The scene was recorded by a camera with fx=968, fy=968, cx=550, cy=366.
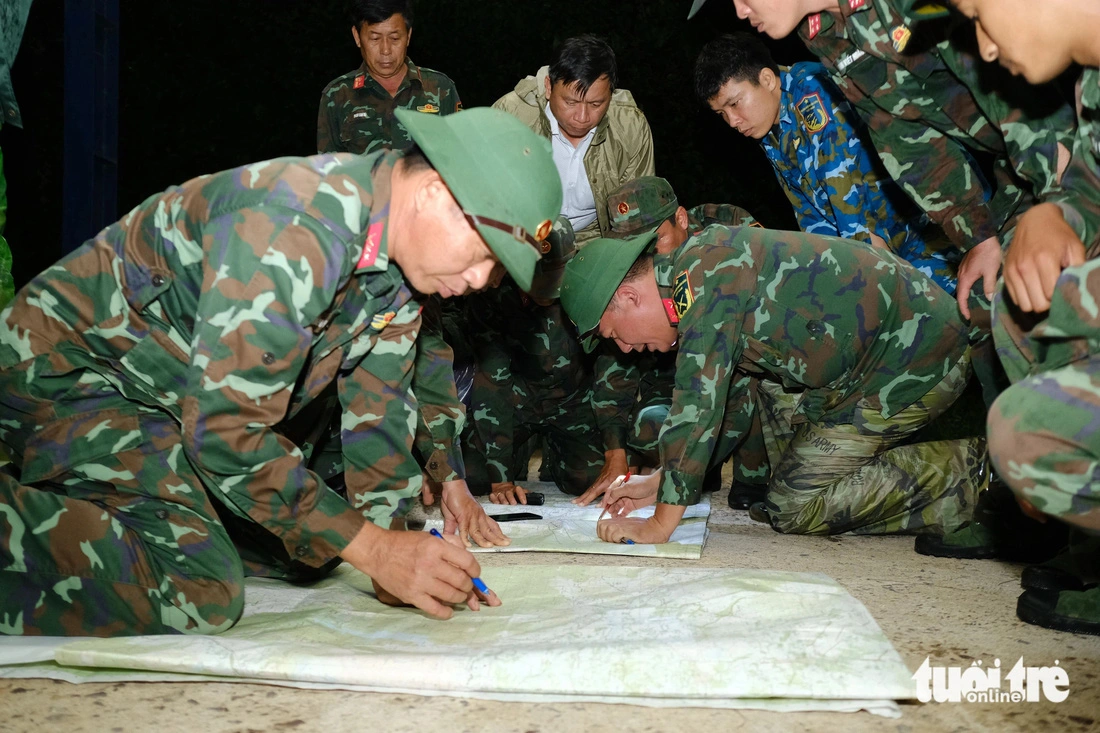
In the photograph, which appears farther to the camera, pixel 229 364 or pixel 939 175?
pixel 939 175

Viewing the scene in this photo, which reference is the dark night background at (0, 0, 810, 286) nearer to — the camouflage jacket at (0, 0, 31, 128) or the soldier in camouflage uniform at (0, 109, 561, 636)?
the camouflage jacket at (0, 0, 31, 128)

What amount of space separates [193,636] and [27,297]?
789 millimetres

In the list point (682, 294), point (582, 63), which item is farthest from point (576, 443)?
point (582, 63)

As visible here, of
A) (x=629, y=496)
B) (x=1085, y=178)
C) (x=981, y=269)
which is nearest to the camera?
(x=1085, y=178)

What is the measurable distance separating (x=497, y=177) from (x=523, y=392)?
7.30 feet

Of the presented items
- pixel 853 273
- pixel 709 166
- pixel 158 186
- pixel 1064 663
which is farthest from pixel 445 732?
pixel 158 186

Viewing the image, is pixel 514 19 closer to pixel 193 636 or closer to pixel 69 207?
pixel 69 207

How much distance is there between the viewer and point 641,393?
3.88 meters

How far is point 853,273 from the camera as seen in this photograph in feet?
9.58

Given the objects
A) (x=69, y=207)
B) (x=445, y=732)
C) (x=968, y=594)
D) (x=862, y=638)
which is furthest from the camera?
(x=69, y=207)

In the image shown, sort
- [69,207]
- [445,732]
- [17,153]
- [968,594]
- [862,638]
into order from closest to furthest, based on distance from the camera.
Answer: [445,732] < [862,638] < [968,594] < [69,207] < [17,153]

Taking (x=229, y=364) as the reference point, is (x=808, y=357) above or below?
below

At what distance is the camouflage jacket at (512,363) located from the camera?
3773mm

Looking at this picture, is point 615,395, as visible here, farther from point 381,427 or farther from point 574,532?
point 381,427
